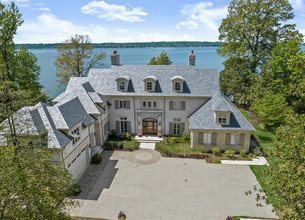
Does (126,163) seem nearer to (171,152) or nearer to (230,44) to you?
(171,152)

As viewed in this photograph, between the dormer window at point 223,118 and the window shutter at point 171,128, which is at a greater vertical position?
the dormer window at point 223,118

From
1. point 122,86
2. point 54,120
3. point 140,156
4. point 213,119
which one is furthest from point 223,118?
point 54,120

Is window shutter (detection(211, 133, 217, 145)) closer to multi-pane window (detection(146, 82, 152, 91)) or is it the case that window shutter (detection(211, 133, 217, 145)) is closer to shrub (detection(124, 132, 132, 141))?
multi-pane window (detection(146, 82, 152, 91))

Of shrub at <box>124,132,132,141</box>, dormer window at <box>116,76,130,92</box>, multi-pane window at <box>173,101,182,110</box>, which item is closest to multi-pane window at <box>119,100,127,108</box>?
dormer window at <box>116,76,130,92</box>

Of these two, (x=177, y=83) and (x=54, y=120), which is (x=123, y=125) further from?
(x=54, y=120)

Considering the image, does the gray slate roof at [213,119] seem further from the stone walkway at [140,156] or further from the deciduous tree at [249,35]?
the deciduous tree at [249,35]

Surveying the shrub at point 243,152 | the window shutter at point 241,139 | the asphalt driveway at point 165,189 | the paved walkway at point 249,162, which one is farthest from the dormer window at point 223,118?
the asphalt driveway at point 165,189
